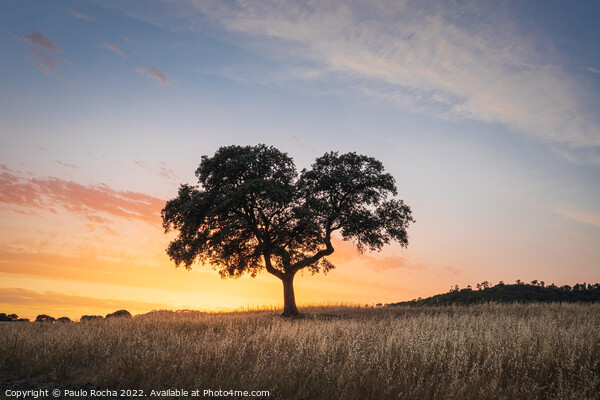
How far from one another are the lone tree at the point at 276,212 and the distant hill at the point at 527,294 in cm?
1320

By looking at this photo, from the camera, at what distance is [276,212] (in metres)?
28.6

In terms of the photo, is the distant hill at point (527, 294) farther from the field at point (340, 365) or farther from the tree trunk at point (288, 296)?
the field at point (340, 365)

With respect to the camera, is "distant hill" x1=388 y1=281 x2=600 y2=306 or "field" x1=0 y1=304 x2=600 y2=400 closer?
"field" x1=0 y1=304 x2=600 y2=400

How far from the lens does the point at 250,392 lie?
319 inches

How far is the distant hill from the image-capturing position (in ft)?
119

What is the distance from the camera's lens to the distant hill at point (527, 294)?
119 ft

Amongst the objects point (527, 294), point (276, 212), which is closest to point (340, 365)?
point (276, 212)

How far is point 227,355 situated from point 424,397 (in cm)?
545

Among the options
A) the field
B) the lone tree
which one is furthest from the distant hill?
the field

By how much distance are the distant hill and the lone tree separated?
1320 centimetres

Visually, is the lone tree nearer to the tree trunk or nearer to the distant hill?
the tree trunk

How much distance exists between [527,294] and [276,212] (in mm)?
26056

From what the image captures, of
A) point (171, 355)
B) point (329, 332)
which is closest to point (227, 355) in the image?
point (171, 355)

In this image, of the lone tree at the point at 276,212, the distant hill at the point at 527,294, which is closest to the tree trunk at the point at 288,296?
the lone tree at the point at 276,212
